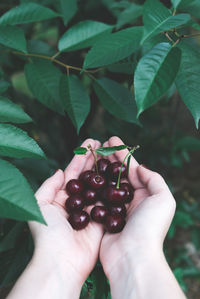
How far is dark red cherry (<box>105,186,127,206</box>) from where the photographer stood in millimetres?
1426

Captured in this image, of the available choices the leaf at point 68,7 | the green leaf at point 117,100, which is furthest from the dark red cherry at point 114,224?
the leaf at point 68,7

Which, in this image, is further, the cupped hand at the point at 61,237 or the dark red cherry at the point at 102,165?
the dark red cherry at the point at 102,165

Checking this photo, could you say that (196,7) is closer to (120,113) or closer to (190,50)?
(190,50)

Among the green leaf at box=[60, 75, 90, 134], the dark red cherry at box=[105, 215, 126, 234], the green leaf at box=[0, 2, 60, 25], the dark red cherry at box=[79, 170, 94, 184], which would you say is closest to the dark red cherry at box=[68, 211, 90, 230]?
the dark red cherry at box=[105, 215, 126, 234]

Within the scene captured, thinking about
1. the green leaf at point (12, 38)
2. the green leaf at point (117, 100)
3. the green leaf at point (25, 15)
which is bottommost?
the green leaf at point (117, 100)

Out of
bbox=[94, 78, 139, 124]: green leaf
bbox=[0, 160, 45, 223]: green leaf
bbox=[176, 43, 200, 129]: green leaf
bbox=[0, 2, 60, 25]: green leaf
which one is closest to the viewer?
bbox=[0, 160, 45, 223]: green leaf

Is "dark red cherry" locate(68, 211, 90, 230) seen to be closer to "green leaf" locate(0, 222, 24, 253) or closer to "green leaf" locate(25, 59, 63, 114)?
"green leaf" locate(0, 222, 24, 253)

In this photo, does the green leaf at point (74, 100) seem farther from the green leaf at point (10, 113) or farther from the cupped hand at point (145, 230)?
the cupped hand at point (145, 230)

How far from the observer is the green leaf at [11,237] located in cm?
127

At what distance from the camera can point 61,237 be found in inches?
47.7

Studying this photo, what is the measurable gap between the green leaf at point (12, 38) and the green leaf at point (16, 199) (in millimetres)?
544

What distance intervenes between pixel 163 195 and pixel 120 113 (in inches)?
15.5

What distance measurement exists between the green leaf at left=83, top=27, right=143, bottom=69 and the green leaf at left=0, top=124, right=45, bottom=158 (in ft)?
1.06

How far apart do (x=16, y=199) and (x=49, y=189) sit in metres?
0.62
